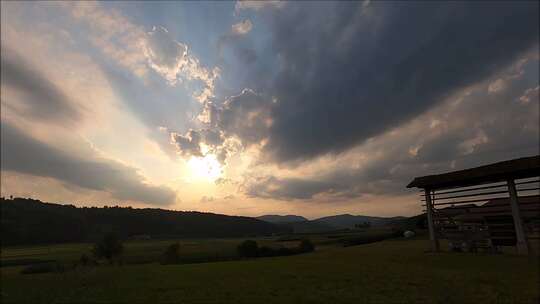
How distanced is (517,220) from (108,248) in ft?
250

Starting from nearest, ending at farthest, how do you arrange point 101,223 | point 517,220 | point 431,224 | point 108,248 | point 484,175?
1. point 517,220
2. point 484,175
3. point 431,224
4. point 108,248
5. point 101,223

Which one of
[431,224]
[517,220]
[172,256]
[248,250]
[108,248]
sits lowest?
[172,256]

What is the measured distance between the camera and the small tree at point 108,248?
67.5 meters

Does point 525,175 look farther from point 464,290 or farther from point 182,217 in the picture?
point 182,217

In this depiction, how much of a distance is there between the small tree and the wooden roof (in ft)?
229

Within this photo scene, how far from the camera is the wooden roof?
15281mm

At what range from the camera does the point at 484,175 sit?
1678 cm

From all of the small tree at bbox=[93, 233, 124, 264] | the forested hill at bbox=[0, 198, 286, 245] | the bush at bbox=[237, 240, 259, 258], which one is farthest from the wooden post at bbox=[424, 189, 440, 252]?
the forested hill at bbox=[0, 198, 286, 245]

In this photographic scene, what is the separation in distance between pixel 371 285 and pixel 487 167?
11283 mm

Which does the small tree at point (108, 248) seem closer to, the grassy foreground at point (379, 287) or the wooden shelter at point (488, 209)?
the grassy foreground at point (379, 287)

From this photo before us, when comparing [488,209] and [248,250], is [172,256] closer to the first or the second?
[248,250]

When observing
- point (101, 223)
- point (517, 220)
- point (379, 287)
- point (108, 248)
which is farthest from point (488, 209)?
point (101, 223)

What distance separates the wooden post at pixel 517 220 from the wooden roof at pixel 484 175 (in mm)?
582

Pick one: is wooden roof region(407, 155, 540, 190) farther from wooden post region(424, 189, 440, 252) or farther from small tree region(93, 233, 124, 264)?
small tree region(93, 233, 124, 264)
